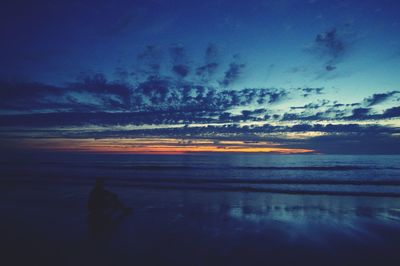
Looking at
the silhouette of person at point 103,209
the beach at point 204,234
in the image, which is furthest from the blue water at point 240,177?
the silhouette of person at point 103,209

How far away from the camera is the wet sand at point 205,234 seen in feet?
25.5

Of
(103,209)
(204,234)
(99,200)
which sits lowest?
(204,234)

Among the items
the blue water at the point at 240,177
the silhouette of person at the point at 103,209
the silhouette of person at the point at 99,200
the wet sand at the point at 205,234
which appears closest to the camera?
the wet sand at the point at 205,234

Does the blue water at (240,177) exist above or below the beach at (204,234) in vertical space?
below

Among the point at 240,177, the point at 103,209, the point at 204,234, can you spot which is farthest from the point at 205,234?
the point at 240,177

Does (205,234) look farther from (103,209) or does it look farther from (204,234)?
(103,209)

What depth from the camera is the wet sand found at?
7780mm

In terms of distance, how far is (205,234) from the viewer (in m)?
10.2

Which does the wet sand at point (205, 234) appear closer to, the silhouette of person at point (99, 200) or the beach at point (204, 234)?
the beach at point (204, 234)

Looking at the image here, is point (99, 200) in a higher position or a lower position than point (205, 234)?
higher

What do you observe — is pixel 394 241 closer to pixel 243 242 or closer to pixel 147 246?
pixel 243 242

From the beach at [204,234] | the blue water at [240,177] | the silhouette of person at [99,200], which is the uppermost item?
the silhouette of person at [99,200]

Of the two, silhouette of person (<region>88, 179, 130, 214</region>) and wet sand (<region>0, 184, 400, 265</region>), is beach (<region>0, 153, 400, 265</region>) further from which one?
silhouette of person (<region>88, 179, 130, 214</region>)

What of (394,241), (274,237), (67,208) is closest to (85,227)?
(67,208)
